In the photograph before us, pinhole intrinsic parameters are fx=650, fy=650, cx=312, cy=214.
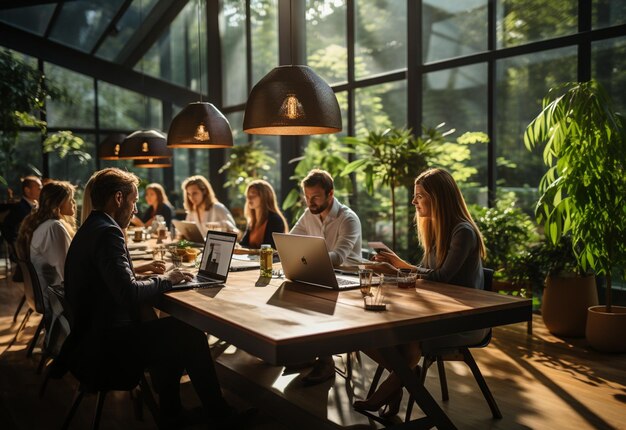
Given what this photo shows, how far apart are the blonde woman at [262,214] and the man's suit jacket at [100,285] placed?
2.42 meters

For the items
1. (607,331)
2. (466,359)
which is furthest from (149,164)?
(607,331)

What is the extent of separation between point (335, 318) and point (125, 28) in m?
9.90

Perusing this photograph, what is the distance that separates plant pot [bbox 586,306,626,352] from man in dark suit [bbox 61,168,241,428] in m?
2.90

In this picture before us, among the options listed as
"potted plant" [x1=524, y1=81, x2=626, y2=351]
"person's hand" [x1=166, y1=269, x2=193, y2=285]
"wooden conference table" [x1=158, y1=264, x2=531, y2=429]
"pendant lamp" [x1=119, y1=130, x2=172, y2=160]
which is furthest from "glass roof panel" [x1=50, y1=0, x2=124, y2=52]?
"wooden conference table" [x1=158, y1=264, x2=531, y2=429]

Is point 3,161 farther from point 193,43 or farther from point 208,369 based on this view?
point 208,369

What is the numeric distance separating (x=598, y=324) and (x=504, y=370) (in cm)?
92

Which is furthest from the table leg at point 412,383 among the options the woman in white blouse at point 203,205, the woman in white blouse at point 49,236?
the woman in white blouse at point 203,205

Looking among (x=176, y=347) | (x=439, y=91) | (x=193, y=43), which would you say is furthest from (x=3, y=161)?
(x=176, y=347)

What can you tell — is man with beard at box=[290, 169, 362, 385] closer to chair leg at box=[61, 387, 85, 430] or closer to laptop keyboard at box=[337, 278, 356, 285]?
laptop keyboard at box=[337, 278, 356, 285]

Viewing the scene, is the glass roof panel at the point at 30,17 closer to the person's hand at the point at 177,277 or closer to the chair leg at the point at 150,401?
the person's hand at the point at 177,277

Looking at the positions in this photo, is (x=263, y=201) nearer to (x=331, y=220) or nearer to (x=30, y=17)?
(x=331, y=220)

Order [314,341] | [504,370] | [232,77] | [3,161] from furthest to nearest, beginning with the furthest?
[232,77]
[3,161]
[504,370]
[314,341]

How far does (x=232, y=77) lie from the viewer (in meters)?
11.0

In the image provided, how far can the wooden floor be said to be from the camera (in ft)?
11.3
